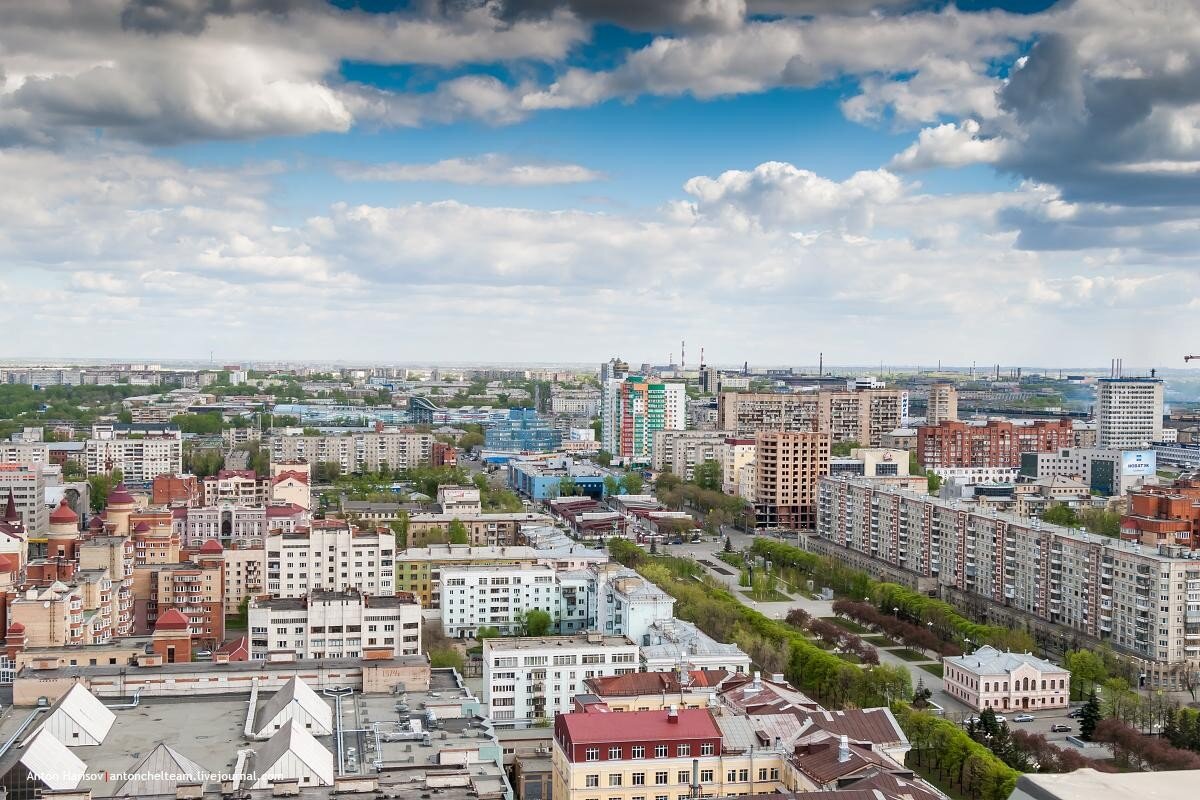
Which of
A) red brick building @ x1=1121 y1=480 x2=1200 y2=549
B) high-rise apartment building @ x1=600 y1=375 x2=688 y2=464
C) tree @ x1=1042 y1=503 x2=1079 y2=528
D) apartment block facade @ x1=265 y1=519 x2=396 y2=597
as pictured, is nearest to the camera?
apartment block facade @ x1=265 y1=519 x2=396 y2=597

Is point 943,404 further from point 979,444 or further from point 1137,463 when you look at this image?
point 1137,463

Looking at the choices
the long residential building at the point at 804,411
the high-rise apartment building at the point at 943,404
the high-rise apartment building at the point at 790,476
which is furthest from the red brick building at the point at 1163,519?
the high-rise apartment building at the point at 943,404

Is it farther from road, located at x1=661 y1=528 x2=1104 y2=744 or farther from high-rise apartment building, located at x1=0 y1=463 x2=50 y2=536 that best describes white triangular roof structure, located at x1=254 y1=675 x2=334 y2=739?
high-rise apartment building, located at x1=0 y1=463 x2=50 y2=536

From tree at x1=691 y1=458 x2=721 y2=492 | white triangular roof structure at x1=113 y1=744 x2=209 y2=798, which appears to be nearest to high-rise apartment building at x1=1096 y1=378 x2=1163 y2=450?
tree at x1=691 y1=458 x2=721 y2=492

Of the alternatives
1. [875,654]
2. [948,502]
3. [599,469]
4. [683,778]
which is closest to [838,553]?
[948,502]

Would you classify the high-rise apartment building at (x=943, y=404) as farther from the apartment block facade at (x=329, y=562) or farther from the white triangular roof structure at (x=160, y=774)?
the white triangular roof structure at (x=160, y=774)

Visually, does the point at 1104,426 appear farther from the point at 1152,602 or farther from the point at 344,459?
the point at 1152,602

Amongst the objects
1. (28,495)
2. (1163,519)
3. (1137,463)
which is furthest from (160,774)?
(1137,463)
